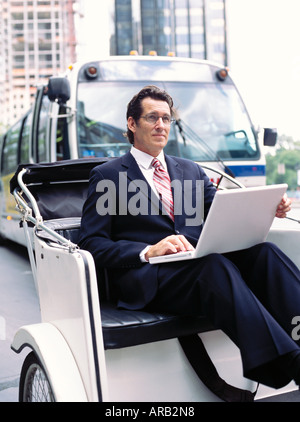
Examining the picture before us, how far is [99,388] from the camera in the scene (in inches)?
84.1

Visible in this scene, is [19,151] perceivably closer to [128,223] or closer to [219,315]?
[128,223]

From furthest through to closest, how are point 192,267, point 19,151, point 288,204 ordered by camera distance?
point 19,151
point 288,204
point 192,267

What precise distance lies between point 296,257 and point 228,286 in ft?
3.46

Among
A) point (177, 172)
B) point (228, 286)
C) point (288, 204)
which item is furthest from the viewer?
point (177, 172)

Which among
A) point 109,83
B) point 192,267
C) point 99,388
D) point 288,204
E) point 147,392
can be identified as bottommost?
point 147,392

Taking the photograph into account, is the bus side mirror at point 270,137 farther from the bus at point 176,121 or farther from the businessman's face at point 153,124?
the businessman's face at point 153,124

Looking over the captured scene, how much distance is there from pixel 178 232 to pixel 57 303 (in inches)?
29.8

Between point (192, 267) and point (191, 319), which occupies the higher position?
point (192, 267)

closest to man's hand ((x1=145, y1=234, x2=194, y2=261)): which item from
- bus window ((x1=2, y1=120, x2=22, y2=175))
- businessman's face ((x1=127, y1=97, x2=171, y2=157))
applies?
businessman's face ((x1=127, y1=97, x2=171, y2=157))

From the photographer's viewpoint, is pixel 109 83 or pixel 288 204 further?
pixel 109 83

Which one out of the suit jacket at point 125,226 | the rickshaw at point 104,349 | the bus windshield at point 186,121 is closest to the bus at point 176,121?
the bus windshield at point 186,121

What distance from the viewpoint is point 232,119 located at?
25.6 feet

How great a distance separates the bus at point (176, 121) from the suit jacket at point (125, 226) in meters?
4.34

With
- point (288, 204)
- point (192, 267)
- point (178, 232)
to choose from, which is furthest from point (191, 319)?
point (288, 204)
